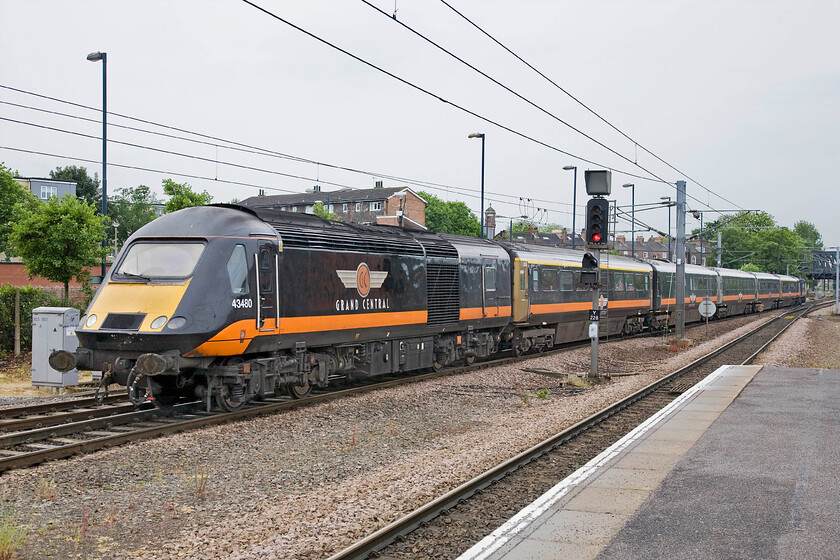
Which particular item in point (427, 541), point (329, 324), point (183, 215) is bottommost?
point (427, 541)

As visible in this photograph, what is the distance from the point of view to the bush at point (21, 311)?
79.8 ft

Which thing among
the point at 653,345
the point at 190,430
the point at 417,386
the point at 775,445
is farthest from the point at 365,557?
the point at 653,345

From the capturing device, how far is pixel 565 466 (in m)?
10.5

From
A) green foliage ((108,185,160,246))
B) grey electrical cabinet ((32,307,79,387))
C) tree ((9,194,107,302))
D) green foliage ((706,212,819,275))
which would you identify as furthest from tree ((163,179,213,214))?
green foliage ((706,212,819,275))

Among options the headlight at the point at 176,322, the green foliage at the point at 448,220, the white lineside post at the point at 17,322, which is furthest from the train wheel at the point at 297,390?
the green foliage at the point at 448,220

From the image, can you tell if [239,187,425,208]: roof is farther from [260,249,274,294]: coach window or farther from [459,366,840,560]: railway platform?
[459,366,840,560]: railway platform

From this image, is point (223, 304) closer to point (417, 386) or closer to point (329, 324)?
point (329, 324)

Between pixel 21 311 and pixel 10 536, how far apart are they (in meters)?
20.3

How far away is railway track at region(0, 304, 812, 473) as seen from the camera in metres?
10.6

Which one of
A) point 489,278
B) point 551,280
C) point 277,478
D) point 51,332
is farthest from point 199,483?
point 551,280

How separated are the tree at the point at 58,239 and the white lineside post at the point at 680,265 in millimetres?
22527

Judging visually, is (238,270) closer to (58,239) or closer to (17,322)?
(58,239)

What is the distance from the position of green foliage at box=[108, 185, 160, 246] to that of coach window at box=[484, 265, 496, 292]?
6996cm

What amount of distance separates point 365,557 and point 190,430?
6308 millimetres
